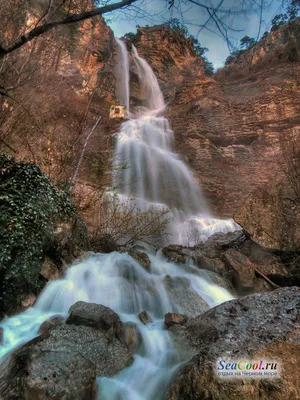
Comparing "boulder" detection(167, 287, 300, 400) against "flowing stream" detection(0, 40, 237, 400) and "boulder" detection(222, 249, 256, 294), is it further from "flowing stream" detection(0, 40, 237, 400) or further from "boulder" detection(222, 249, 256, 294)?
"boulder" detection(222, 249, 256, 294)

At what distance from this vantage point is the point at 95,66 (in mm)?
23297

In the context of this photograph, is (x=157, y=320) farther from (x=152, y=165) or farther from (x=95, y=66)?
(x=95, y=66)

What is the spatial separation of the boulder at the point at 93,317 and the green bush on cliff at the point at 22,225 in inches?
42.1

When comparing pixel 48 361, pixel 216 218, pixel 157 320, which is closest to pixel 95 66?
pixel 216 218

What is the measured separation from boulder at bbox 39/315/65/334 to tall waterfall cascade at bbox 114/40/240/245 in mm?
8355

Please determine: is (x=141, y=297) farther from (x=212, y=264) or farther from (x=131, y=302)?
(x=212, y=264)

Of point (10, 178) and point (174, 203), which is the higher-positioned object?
point (10, 178)

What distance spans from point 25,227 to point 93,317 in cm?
187

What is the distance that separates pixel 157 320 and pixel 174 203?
10368 mm

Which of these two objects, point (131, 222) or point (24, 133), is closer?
point (24, 133)

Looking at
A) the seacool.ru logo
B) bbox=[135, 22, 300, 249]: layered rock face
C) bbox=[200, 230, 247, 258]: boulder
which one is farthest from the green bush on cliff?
bbox=[135, 22, 300, 249]: layered rock face

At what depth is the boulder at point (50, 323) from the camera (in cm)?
396

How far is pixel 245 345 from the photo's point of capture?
3.00 meters

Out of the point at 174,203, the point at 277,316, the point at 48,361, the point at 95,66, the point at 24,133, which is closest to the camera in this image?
the point at 48,361
